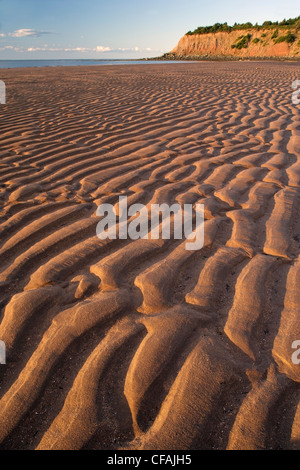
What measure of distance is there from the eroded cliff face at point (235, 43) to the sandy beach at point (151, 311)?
3087 centimetres

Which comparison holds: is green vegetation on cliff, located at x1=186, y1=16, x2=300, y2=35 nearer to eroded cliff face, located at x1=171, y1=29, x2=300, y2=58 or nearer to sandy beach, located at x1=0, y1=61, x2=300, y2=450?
eroded cliff face, located at x1=171, y1=29, x2=300, y2=58

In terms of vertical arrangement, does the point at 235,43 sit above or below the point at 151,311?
above

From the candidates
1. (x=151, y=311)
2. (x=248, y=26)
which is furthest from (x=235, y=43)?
(x=151, y=311)

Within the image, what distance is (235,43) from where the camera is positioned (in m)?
38.7

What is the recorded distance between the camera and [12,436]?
1084 millimetres

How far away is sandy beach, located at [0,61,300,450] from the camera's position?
3.59 ft

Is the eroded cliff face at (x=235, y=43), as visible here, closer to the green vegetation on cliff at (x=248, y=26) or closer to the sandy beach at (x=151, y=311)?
the green vegetation on cliff at (x=248, y=26)

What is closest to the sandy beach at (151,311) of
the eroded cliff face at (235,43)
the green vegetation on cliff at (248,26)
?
the eroded cliff face at (235,43)

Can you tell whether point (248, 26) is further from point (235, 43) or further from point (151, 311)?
point (151, 311)

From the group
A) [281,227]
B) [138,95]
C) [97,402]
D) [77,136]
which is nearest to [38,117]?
[77,136]

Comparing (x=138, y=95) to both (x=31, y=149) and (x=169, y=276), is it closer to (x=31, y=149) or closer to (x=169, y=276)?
(x=31, y=149)

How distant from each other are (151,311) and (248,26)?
46.1 meters

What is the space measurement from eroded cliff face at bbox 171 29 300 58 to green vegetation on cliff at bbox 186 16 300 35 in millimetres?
449

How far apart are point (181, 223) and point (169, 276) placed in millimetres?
599
